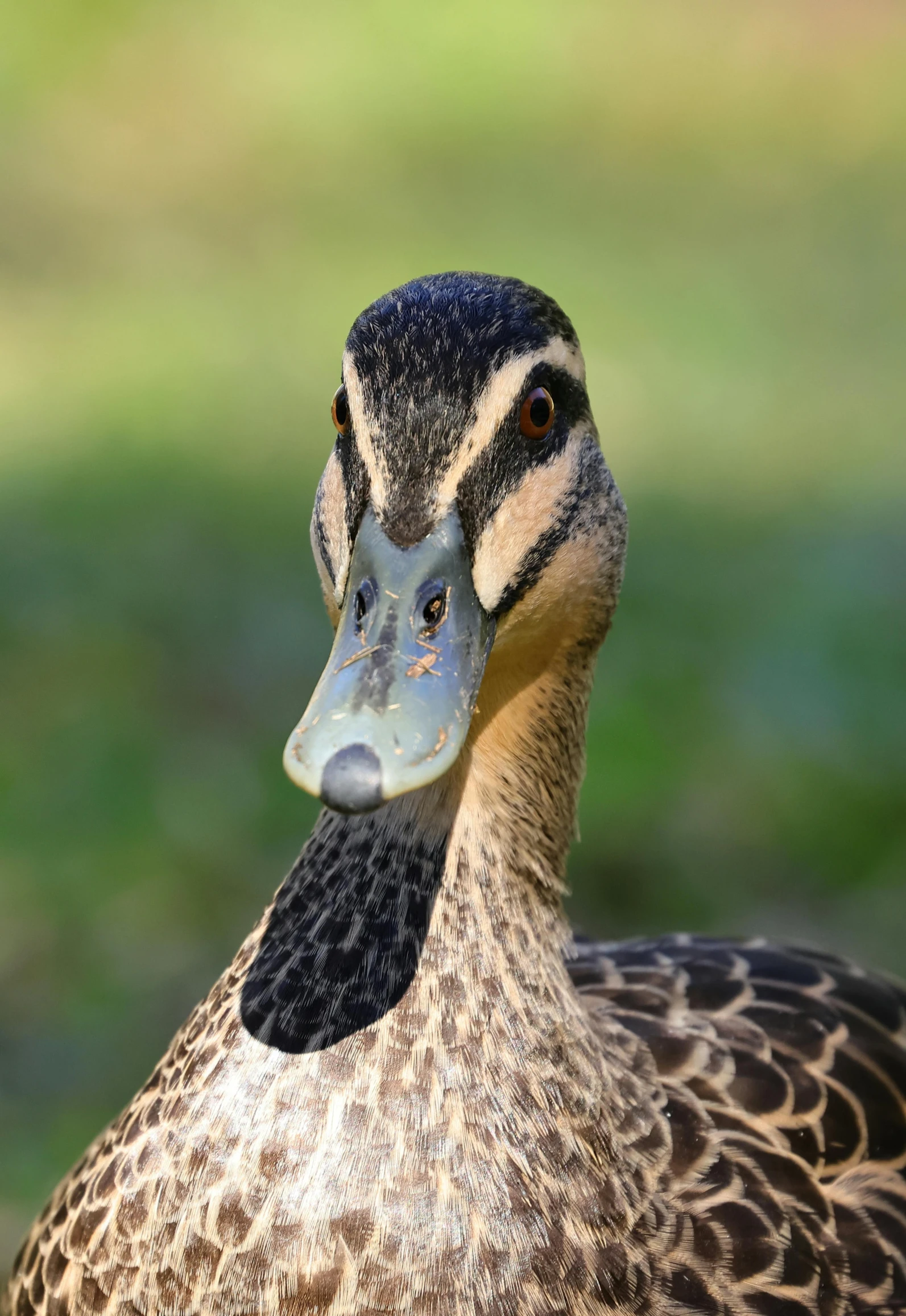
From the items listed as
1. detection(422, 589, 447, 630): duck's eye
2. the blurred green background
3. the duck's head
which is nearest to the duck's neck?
the duck's head

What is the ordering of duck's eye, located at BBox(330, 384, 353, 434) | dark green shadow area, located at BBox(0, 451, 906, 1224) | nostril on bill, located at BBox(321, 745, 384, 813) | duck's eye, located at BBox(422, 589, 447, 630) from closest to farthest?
nostril on bill, located at BBox(321, 745, 384, 813) → duck's eye, located at BBox(422, 589, 447, 630) → duck's eye, located at BBox(330, 384, 353, 434) → dark green shadow area, located at BBox(0, 451, 906, 1224)

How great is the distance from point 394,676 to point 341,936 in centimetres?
30

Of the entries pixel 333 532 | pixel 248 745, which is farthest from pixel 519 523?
pixel 248 745

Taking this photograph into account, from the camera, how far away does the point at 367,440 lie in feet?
4.25

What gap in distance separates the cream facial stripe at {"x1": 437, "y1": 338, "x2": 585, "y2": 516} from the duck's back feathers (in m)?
0.70

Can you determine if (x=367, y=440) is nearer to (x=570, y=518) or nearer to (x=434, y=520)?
(x=434, y=520)

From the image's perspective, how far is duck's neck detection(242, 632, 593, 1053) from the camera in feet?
4.46

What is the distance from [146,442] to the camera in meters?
4.62

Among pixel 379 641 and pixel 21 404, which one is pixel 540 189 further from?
pixel 379 641

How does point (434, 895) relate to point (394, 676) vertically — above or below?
below

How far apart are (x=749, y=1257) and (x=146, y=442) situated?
11.9ft

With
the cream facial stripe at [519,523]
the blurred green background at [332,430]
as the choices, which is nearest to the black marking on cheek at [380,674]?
the cream facial stripe at [519,523]

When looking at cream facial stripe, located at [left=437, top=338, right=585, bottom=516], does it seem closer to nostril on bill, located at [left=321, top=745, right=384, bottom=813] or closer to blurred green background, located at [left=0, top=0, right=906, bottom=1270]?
nostril on bill, located at [left=321, top=745, right=384, bottom=813]

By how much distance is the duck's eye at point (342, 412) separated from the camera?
135 cm
